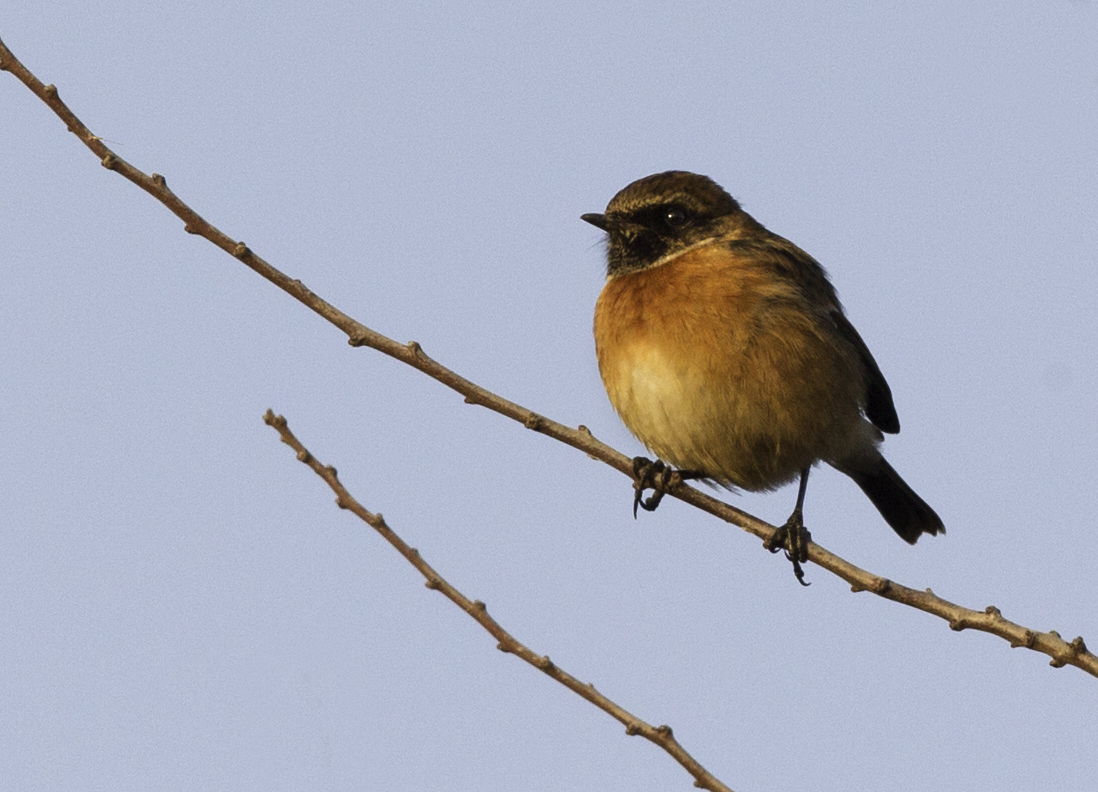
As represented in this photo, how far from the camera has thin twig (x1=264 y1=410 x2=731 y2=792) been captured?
12.0ft

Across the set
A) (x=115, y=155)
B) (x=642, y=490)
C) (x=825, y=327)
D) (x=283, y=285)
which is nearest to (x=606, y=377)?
(x=642, y=490)

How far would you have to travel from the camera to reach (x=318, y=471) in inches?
171

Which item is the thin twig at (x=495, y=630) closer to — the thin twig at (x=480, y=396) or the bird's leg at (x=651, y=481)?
the thin twig at (x=480, y=396)

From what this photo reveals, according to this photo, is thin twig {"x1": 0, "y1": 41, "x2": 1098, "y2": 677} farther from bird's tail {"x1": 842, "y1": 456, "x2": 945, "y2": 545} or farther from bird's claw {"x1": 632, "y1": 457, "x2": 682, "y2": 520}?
bird's tail {"x1": 842, "y1": 456, "x2": 945, "y2": 545}

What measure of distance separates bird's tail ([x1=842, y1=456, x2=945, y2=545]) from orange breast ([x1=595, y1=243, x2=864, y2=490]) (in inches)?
57.4

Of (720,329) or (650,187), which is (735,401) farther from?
(650,187)

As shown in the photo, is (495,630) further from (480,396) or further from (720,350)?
(720,350)

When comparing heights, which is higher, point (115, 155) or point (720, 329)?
point (720, 329)

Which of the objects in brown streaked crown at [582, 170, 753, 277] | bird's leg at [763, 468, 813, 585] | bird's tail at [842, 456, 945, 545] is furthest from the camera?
bird's tail at [842, 456, 945, 545]

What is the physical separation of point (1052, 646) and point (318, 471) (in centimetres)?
230

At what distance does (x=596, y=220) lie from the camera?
24.0 feet

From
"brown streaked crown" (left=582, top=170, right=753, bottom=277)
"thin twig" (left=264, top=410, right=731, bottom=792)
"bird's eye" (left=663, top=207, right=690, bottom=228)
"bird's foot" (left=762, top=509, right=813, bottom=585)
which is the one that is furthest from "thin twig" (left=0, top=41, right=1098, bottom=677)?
"bird's eye" (left=663, top=207, right=690, bottom=228)

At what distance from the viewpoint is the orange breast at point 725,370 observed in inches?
253

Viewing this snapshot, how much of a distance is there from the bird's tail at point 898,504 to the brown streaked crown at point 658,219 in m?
1.90
